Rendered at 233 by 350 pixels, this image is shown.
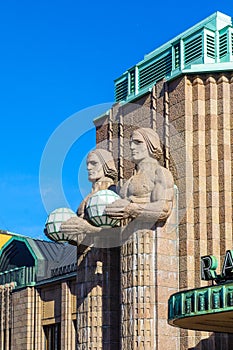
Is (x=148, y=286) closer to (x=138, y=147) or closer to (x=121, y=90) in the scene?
(x=138, y=147)

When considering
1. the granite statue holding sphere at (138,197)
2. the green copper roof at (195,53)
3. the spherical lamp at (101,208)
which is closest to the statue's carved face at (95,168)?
the granite statue holding sphere at (138,197)

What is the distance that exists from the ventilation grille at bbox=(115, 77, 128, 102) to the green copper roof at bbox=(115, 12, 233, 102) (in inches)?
47.1

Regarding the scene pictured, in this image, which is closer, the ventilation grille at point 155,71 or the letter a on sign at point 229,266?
the letter a on sign at point 229,266

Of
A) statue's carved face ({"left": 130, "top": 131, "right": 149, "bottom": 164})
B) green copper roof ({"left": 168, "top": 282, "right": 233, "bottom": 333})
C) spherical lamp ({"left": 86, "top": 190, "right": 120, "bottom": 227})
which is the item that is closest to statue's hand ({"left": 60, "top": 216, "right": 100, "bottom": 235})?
spherical lamp ({"left": 86, "top": 190, "right": 120, "bottom": 227})

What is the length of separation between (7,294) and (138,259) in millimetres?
17409

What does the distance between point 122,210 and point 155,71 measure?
6.67 metres

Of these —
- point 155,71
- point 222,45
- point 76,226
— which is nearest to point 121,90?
point 155,71

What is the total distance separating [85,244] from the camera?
36.1 m

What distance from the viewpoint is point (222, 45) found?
1320 inches

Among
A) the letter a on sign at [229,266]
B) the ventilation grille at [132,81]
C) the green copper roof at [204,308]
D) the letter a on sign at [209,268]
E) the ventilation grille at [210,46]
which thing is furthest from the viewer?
A: the ventilation grille at [132,81]

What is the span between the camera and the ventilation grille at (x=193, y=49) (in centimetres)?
3366

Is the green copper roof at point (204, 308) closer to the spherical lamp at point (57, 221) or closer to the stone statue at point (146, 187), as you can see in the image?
the stone statue at point (146, 187)

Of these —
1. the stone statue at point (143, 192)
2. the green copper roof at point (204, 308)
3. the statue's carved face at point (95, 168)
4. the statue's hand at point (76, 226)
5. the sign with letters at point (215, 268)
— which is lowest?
the green copper roof at point (204, 308)

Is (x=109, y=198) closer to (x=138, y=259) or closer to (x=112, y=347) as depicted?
(x=138, y=259)
